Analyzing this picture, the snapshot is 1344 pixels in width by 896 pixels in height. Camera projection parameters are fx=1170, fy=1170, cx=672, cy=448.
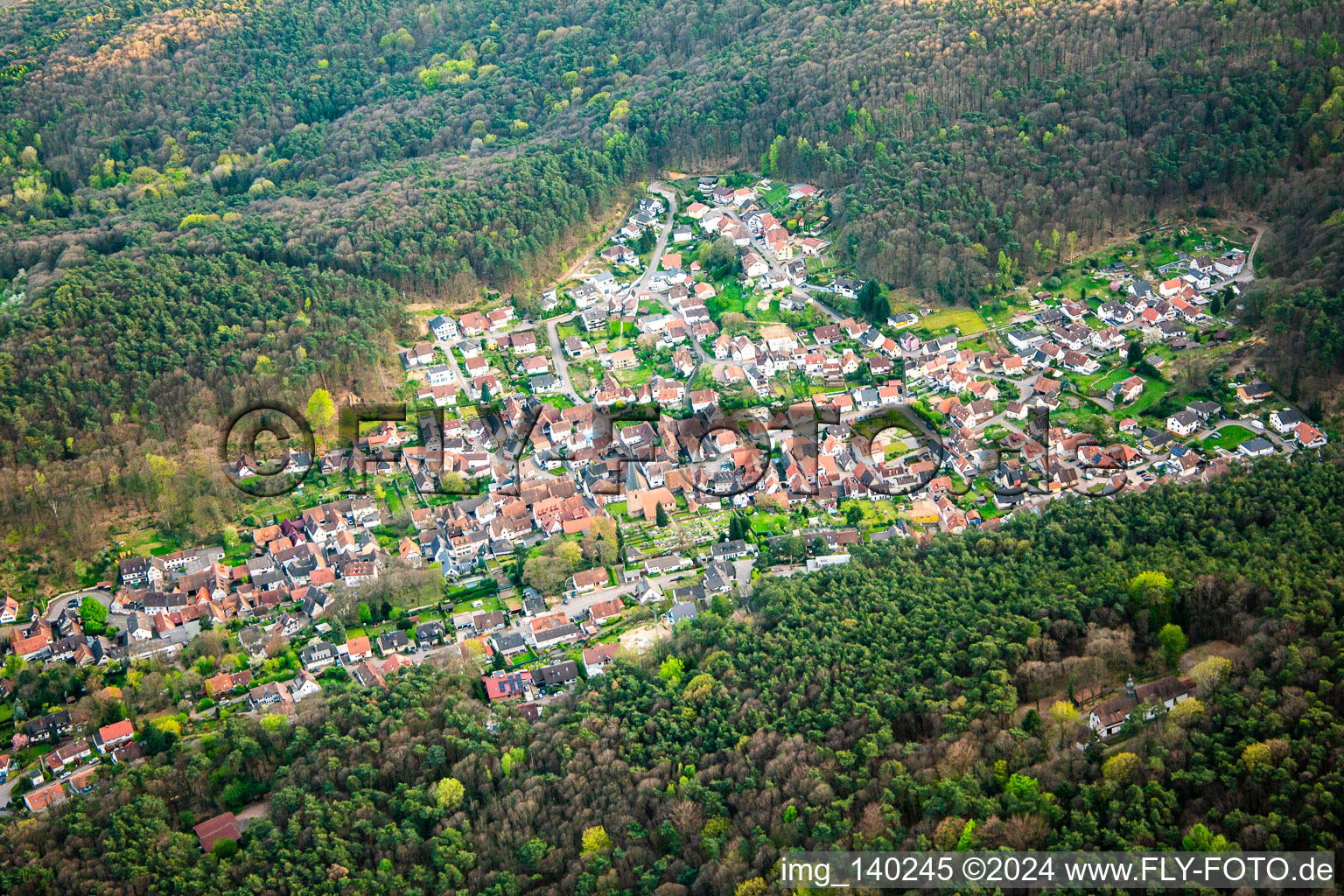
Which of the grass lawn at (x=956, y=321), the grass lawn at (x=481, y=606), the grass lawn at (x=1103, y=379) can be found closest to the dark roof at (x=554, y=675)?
the grass lawn at (x=481, y=606)

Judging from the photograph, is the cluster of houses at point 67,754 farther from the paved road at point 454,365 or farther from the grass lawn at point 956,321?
the grass lawn at point 956,321

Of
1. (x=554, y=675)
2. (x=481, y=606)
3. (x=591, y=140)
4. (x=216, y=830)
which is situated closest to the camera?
(x=216, y=830)

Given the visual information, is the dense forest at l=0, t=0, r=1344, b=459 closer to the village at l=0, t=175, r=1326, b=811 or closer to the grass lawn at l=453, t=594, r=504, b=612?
the village at l=0, t=175, r=1326, b=811

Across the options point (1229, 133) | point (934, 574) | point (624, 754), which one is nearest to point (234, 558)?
point (624, 754)

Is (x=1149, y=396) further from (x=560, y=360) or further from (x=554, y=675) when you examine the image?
(x=554, y=675)

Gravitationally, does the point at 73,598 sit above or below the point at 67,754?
above

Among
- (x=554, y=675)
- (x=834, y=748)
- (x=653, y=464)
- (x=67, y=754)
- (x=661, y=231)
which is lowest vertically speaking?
(x=554, y=675)

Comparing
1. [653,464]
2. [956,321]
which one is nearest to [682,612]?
[653,464]
